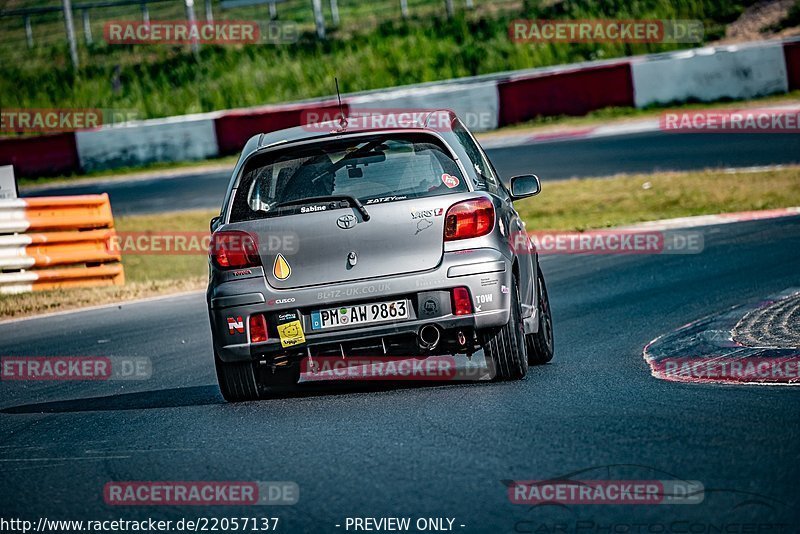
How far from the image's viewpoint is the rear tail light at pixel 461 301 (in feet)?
23.4

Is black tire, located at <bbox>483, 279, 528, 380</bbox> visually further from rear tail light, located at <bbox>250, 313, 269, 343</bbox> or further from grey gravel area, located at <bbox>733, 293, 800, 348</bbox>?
grey gravel area, located at <bbox>733, 293, 800, 348</bbox>

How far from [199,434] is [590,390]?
6.69 ft

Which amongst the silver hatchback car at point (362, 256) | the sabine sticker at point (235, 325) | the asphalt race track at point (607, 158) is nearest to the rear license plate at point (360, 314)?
the silver hatchback car at point (362, 256)

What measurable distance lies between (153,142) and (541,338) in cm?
2529

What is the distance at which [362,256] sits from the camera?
716cm

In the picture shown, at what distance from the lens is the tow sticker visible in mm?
7203

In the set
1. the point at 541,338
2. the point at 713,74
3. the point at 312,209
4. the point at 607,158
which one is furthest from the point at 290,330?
the point at 713,74

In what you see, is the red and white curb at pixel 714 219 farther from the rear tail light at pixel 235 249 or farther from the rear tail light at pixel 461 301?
the rear tail light at pixel 235 249

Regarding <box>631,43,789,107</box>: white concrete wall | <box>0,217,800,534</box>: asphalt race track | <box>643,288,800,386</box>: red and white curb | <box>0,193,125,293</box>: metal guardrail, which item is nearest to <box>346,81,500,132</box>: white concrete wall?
<box>631,43,789,107</box>: white concrete wall

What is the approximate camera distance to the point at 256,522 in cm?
497

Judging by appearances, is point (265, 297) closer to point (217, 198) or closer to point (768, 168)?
point (768, 168)

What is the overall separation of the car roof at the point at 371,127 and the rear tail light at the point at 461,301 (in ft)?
3.09

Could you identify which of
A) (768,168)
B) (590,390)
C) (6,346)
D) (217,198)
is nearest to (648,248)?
(768,168)

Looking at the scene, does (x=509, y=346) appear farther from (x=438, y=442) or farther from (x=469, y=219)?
(x=438, y=442)
